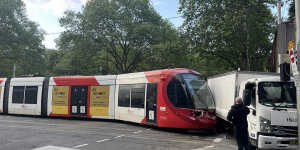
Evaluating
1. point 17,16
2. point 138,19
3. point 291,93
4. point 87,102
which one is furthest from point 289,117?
point 17,16

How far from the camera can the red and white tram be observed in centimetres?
1182

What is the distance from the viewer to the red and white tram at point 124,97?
465 inches

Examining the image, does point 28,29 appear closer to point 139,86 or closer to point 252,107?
point 139,86

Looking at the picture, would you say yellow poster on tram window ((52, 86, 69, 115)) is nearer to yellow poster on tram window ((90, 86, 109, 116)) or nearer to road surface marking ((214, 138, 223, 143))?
yellow poster on tram window ((90, 86, 109, 116))

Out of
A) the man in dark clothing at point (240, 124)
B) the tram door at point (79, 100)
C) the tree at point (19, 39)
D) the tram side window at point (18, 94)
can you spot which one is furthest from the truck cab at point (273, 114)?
the tree at point (19, 39)

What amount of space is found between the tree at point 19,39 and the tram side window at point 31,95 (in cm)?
1758

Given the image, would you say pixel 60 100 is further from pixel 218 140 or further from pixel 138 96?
pixel 218 140

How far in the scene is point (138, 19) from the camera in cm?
3139

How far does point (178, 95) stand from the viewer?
1200 centimetres

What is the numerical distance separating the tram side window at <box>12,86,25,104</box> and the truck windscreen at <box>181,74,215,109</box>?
12858 millimetres

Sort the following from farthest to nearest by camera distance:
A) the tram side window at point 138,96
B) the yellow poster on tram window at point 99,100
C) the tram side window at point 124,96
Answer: the yellow poster on tram window at point 99,100
the tram side window at point 124,96
the tram side window at point 138,96

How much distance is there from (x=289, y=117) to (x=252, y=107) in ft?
3.37

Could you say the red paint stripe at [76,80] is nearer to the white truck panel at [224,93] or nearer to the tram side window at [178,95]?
the tram side window at [178,95]

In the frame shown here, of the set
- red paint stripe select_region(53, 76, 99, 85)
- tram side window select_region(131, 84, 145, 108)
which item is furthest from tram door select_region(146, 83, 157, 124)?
red paint stripe select_region(53, 76, 99, 85)
